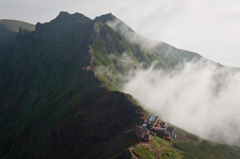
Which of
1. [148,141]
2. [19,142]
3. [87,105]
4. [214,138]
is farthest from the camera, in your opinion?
[214,138]

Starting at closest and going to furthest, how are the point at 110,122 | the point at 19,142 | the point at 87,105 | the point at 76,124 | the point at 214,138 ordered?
1. the point at 110,122
2. the point at 76,124
3. the point at 87,105
4. the point at 19,142
5. the point at 214,138

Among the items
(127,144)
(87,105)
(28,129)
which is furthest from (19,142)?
(127,144)

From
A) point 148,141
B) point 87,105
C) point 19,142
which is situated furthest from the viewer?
point 19,142

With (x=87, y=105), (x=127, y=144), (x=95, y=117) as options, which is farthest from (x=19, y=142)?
(x=127, y=144)

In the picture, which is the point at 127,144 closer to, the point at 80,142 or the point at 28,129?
the point at 80,142

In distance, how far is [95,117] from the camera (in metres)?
102

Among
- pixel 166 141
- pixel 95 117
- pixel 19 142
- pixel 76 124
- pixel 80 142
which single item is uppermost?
pixel 166 141

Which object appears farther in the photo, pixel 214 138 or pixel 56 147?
pixel 214 138

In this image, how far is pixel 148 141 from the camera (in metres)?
64.1

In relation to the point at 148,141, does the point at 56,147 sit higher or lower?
lower

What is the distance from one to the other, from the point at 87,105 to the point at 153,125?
54.0m

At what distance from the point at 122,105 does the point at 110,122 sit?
12279mm

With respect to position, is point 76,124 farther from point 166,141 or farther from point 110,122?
point 166,141

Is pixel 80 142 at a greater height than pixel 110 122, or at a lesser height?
lesser
